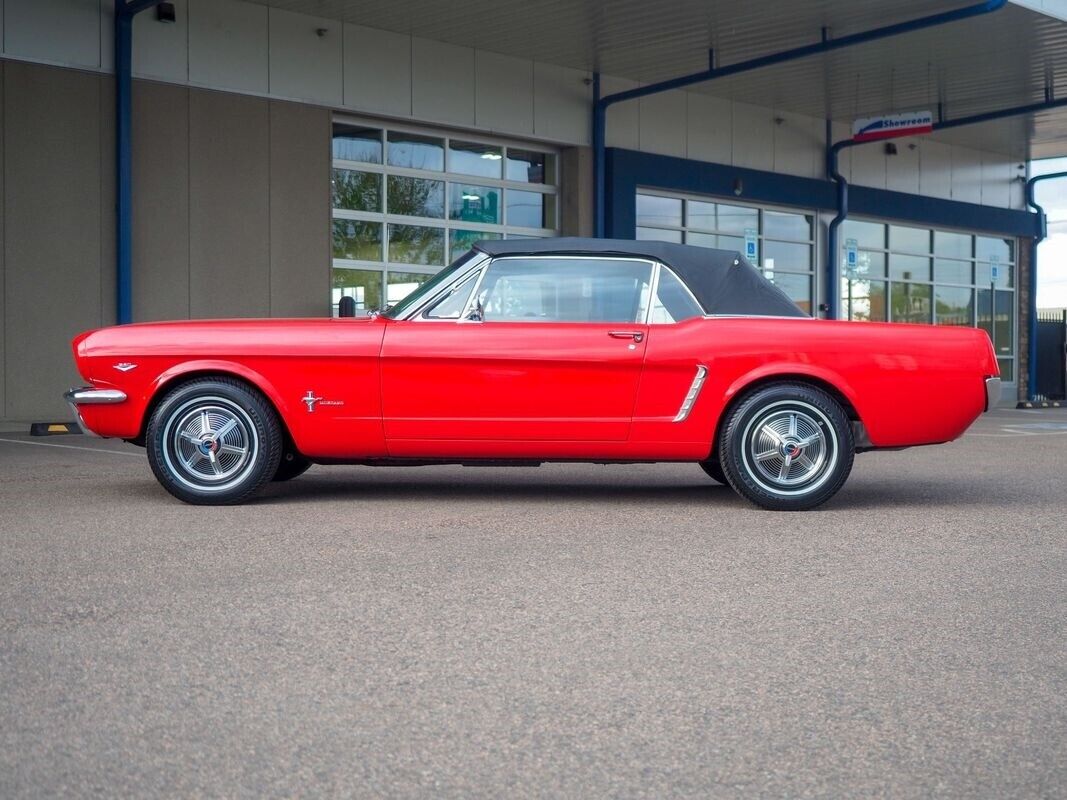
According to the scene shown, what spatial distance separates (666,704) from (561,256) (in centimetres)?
416

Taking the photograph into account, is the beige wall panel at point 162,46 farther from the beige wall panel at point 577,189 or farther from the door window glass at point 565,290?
the door window glass at point 565,290

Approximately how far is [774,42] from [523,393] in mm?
11717

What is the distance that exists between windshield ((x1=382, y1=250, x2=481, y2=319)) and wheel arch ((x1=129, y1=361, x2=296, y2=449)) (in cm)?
74

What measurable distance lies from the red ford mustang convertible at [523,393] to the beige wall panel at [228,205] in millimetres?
8364

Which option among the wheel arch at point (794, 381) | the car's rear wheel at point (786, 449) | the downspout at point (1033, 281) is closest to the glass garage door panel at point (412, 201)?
the wheel arch at point (794, 381)

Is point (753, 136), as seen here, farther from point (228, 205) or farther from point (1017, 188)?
point (228, 205)

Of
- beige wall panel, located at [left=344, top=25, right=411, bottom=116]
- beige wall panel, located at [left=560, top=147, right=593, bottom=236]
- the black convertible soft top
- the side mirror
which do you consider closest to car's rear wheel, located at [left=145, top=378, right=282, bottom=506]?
the side mirror

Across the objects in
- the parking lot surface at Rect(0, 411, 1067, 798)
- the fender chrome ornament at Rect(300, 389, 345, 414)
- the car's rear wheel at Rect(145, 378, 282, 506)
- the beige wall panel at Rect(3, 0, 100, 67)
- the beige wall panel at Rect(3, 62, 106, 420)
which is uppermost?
the beige wall panel at Rect(3, 0, 100, 67)

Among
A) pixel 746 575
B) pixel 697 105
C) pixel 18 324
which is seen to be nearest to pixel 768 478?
pixel 746 575

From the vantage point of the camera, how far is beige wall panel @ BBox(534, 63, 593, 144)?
18.2m

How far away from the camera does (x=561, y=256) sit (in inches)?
277

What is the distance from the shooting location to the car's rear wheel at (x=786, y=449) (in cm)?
671

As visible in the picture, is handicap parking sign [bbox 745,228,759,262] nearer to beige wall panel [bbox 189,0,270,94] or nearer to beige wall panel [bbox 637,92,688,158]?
beige wall panel [bbox 637,92,688,158]

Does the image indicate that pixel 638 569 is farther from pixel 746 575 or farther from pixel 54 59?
pixel 54 59
